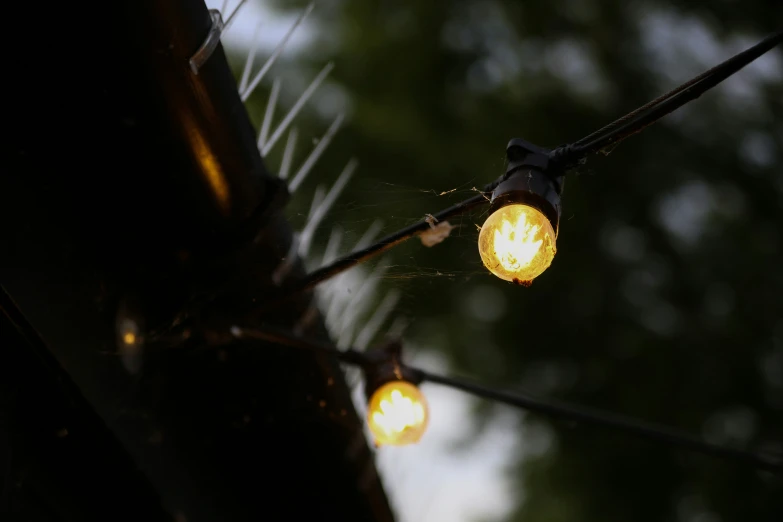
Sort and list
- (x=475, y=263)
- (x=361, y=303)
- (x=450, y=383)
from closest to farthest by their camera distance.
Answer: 1. (x=475, y=263)
2. (x=450, y=383)
3. (x=361, y=303)

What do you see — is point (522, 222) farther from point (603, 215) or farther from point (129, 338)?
point (603, 215)

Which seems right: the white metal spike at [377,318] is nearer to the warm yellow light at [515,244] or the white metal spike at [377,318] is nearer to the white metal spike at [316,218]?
the white metal spike at [316,218]

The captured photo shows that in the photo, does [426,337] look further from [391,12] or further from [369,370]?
[369,370]

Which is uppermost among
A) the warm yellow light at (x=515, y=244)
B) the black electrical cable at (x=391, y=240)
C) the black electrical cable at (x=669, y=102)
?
the black electrical cable at (x=669, y=102)

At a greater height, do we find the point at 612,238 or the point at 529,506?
the point at 612,238

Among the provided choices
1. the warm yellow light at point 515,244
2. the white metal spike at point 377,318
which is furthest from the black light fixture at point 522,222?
the white metal spike at point 377,318

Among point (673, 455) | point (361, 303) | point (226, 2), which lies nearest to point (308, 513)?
point (361, 303)
